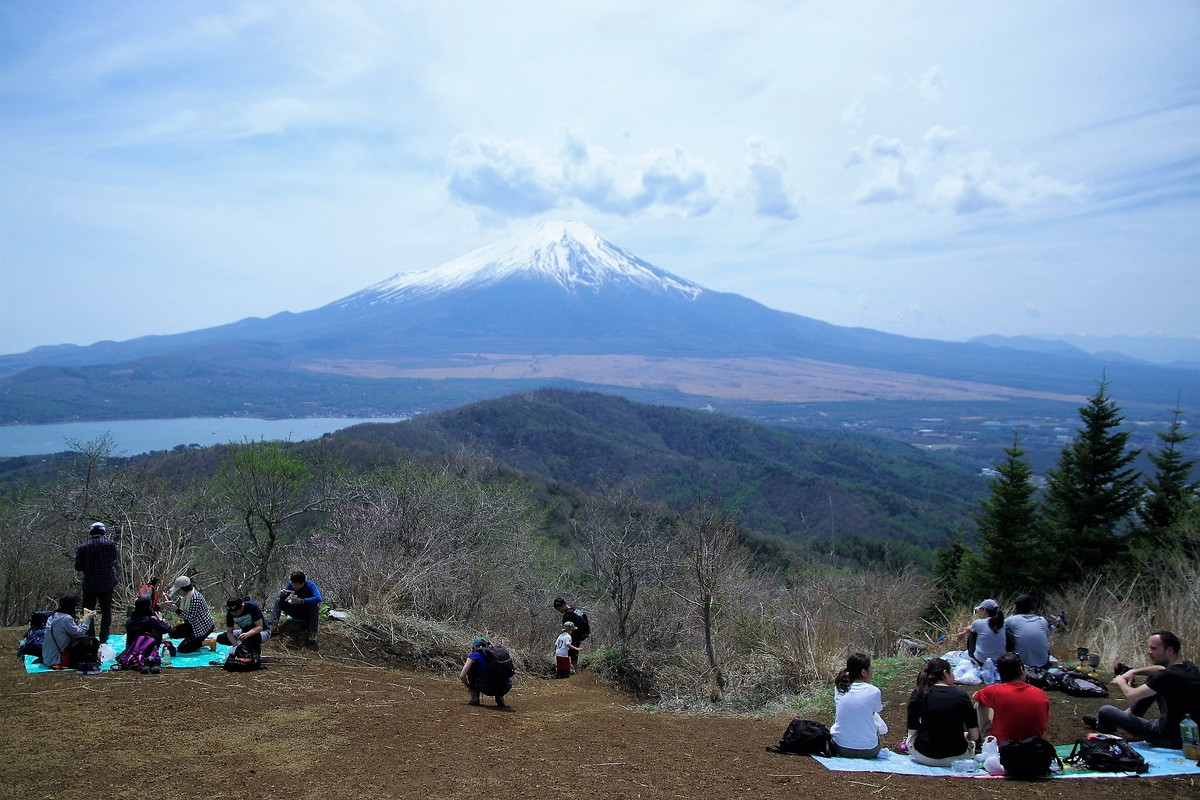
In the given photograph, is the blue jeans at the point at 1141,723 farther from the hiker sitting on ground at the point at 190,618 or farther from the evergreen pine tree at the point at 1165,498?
the evergreen pine tree at the point at 1165,498

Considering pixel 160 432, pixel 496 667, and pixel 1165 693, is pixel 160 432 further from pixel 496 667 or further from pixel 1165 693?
pixel 1165 693

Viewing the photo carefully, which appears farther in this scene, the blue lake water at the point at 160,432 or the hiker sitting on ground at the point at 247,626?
the blue lake water at the point at 160,432

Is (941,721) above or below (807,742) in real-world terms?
above

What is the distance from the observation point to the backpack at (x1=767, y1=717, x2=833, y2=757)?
5.77m

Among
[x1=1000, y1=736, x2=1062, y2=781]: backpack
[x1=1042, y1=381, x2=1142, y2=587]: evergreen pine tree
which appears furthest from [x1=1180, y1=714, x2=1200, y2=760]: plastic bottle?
[x1=1042, y1=381, x2=1142, y2=587]: evergreen pine tree

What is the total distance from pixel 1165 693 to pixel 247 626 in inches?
329

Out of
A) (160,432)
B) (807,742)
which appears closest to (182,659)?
(807,742)

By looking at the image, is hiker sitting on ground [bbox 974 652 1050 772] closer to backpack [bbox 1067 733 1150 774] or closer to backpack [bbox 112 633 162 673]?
backpack [bbox 1067 733 1150 774]

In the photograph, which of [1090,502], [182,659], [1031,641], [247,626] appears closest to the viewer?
[1031,641]

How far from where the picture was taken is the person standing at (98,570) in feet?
24.8

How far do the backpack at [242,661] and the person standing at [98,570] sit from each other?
5.33 feet

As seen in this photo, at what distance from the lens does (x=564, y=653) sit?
1013 centimetres

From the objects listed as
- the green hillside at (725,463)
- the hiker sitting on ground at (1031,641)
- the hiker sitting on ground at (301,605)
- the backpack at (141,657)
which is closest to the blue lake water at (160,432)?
the green hillside at (725,463)

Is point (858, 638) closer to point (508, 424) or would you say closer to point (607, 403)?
point (508, 424)
